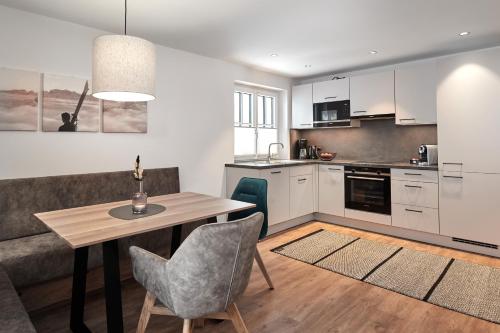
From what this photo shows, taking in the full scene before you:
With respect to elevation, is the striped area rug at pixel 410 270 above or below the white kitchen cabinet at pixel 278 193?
below

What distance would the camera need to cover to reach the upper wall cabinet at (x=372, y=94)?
4.16 m

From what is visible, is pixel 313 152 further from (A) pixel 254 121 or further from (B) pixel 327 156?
(A) pixel 254 121

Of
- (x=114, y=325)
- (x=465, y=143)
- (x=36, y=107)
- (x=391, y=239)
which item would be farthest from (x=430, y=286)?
(x=36, y=107)

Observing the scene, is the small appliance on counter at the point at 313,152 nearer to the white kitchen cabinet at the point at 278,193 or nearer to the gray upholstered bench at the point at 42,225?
the white kitchen cabinet at the point at 278,193

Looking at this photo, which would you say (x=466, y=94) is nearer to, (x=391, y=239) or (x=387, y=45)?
(x=387, y=45)

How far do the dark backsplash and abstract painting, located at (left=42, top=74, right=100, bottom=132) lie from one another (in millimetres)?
3312

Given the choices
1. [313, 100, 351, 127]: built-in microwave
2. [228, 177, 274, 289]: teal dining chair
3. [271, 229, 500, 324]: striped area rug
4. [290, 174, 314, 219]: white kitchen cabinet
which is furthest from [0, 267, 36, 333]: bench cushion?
[313, 100, 351, 127]: built-in microwave

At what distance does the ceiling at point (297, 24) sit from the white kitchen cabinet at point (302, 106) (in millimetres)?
1024

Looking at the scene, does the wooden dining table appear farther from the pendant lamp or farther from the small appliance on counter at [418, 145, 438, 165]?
the small appliance on counter at [418, 145, 438, 165]

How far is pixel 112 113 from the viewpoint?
3.14m

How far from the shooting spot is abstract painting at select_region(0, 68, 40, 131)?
251cm

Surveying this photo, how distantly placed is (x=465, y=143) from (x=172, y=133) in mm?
3324

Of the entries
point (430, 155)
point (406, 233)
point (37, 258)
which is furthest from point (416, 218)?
point (37, 258)

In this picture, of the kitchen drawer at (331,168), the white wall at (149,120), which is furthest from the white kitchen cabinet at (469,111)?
the white wall at (149,120)
